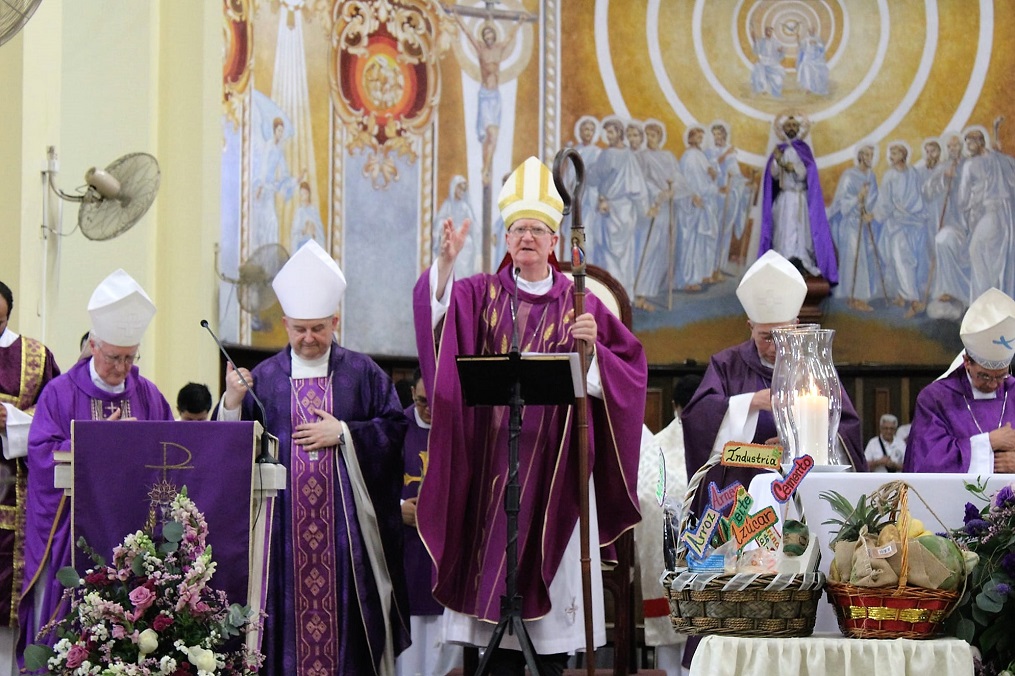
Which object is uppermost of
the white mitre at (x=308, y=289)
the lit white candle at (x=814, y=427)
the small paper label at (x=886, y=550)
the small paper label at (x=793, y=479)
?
the white mitre at (x=308, y=289)

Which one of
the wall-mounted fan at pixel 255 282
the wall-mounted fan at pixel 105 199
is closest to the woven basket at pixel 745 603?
the wall-mounted fan at pixel 105 199

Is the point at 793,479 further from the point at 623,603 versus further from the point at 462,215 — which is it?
the point at 462,215

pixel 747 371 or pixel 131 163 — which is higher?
pixel 131 163

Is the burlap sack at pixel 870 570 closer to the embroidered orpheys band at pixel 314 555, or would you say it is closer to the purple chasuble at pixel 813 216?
the embroidered orpheys band at pixel 314 555

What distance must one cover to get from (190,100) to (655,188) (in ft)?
15.3

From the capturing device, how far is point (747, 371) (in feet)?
22.9

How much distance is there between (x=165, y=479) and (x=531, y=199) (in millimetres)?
1960

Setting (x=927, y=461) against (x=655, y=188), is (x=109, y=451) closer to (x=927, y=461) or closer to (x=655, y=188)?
(x=927, y=461)

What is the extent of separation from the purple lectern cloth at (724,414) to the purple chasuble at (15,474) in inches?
120

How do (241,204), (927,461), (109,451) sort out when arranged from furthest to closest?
1. (241,204)
2. (927,461)
3. (109,451)

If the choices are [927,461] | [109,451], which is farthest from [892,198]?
[109,451]

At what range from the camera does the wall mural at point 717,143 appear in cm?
1286

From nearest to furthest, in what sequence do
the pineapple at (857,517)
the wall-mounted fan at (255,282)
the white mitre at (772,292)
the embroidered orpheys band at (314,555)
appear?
the pineapple at (857,517), the embroidered orpheys band at (314,555), the white mitre at (772,292), the wall-mounted fan at (255,282)

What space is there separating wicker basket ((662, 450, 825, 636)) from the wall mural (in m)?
8.70
